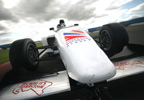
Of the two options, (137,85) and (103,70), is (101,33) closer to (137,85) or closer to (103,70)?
(137,85)

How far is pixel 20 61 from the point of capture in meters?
1.80

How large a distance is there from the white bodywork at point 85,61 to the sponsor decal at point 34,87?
0.41m

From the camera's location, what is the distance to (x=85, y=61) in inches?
45.1

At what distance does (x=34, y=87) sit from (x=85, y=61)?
803 mm

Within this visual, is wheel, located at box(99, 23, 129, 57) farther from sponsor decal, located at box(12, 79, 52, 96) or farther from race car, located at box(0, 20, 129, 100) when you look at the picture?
sponsor decal, located at box(12, 79, 52, 96)

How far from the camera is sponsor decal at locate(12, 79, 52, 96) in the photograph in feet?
4.26

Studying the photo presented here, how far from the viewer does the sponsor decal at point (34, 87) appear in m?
1.30

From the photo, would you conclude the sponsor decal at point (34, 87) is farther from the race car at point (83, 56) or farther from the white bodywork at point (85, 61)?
the white bodywork at point (85, 61)

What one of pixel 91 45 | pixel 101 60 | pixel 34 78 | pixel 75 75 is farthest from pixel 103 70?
pixel 34 78

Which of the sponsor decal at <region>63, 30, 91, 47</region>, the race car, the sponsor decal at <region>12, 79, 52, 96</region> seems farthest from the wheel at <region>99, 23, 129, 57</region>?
the sponsor decal at <region>12, 79, 52, 96</region>

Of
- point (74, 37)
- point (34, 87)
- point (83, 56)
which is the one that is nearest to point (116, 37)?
point (74, 37)

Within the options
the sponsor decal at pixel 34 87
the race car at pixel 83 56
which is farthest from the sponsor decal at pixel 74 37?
the sponsor decal at pixel 34 87

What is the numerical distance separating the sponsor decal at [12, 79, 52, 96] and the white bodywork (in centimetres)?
41

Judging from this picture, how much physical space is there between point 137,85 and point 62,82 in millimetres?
1136
